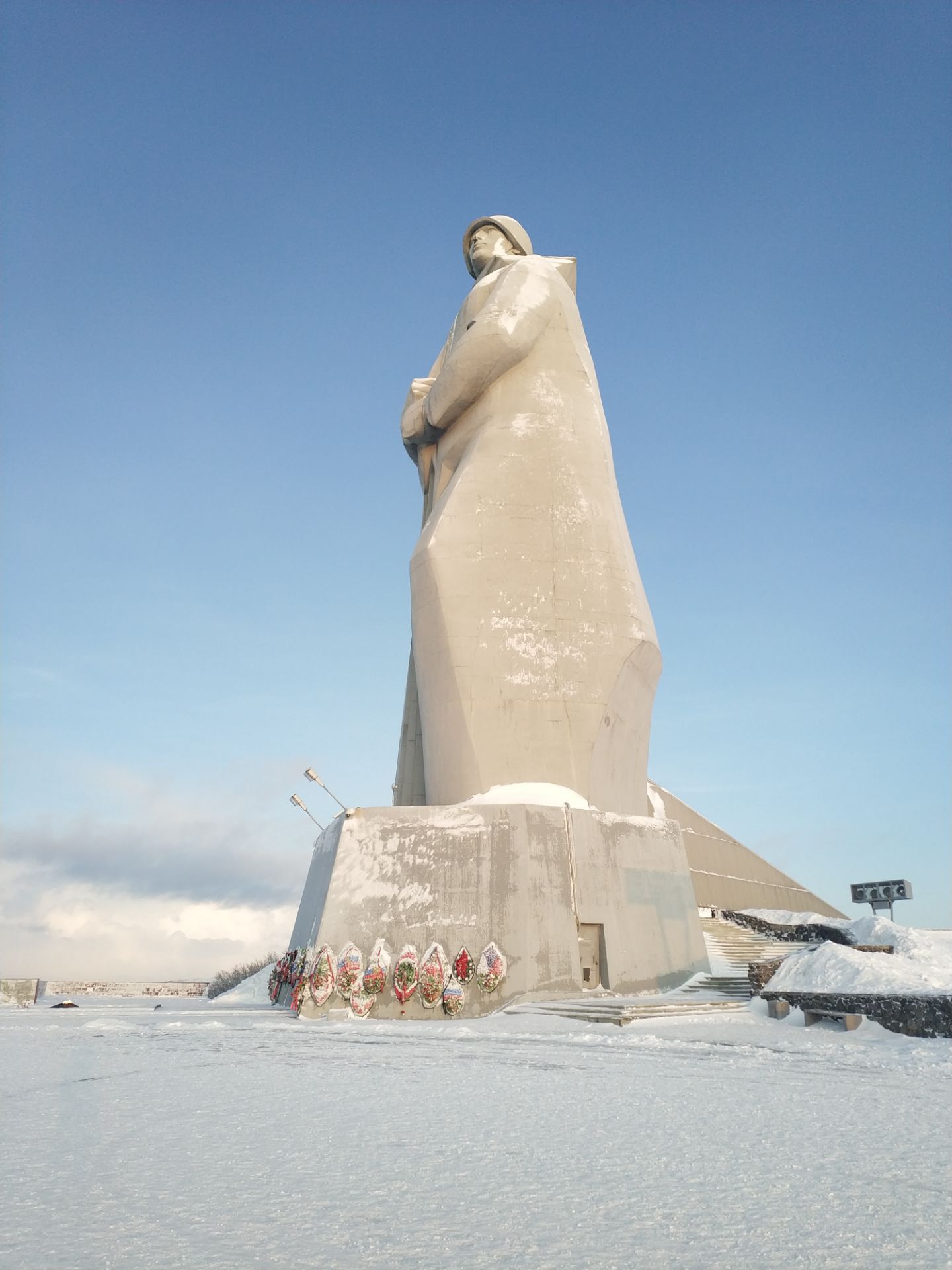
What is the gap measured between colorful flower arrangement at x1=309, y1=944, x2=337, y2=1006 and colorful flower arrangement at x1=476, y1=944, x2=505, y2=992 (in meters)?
1.87

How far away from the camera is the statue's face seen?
18031 mm

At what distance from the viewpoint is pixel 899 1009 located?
7625 mm

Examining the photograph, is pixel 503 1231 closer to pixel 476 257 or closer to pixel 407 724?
pixel 407 724

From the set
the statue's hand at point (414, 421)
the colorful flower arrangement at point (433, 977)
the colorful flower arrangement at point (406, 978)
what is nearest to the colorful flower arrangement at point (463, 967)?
the colorful flower arrangement at point (433, 977)

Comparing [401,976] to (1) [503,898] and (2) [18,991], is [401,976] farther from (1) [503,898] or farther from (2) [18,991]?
(2) [18,991]

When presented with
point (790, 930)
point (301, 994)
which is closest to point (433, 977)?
point (301, 994)

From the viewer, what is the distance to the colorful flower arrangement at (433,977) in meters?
11.5

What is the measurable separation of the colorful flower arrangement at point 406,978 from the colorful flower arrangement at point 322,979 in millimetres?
810

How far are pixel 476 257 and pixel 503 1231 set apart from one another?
1814cm

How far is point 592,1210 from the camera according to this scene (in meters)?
2.61

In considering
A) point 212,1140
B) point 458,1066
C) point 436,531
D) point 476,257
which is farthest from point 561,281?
point 212,1140

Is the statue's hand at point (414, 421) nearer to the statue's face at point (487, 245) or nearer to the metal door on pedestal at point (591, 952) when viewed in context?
the statue's face at point (487, 245)

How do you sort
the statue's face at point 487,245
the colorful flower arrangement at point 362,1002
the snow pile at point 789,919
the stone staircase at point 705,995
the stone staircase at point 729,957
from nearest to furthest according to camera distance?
the stone staircase at point 705,995
the colorful flower arrangement at point 362,1002
the stone staircase at point 729,957
the statue's face at point 487,245
the snow pile at point 789,919

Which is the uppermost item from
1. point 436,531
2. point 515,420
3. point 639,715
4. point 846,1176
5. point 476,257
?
point 476,257
